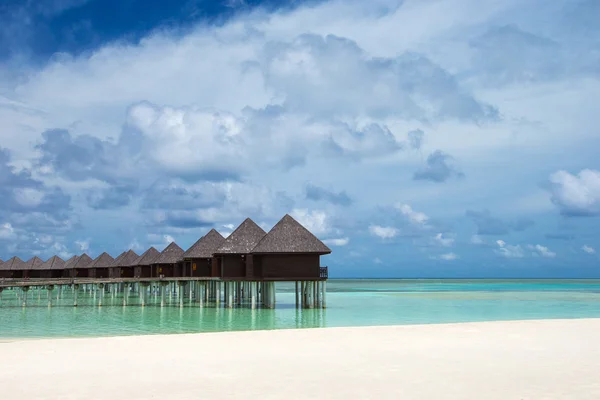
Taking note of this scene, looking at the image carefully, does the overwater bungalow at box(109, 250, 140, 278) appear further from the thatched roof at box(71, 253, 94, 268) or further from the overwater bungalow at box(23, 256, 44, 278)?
the overwater bungalow at box(23, 256, 44, 278)

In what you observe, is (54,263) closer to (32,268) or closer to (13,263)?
(32,268)

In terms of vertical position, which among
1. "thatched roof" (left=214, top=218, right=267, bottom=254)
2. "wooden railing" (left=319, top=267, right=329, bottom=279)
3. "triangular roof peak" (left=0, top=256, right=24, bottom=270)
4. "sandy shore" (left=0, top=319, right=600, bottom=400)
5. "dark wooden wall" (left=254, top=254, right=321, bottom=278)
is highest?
"thatched roof" (left=214, top=218, right=267, bottom=254)

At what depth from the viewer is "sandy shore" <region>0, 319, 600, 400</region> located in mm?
9375

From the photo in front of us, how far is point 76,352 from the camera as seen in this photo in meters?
14.5

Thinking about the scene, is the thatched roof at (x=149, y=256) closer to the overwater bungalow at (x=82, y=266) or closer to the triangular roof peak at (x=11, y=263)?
the overwater bungalow at (x=82, y=266)

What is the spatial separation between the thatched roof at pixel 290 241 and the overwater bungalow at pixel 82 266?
34.1m

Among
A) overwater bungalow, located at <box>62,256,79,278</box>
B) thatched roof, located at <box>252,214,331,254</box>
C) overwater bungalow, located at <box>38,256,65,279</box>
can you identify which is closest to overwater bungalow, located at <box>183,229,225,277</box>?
thatched roof, located at <box>252,214,331,254</box>

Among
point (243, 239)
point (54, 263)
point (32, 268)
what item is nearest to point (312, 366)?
point (243, 239)

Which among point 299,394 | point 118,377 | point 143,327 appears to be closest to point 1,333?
point 143,327

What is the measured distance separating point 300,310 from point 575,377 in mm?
24087

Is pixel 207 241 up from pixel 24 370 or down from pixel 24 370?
up

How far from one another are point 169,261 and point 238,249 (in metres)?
12.0

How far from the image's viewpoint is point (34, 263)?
67375 millimetres

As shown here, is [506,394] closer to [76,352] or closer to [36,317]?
[76,352]
